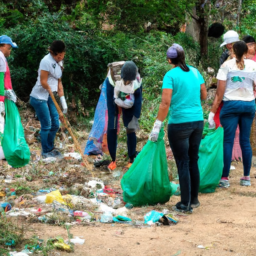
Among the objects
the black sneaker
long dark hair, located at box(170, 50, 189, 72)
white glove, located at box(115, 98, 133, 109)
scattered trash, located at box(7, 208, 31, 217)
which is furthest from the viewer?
white glove, located at box(115, 98, 133, 109)

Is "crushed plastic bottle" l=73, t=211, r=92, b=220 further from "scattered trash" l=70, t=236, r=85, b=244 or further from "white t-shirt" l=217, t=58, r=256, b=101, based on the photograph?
"white t-shirt" l=217, t=58, r=256, b=101

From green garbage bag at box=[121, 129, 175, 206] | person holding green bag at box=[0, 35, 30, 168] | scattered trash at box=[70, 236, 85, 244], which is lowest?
scattered trash at box=[70, 236, 85, 244]

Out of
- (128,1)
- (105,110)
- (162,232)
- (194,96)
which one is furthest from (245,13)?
(162,232)

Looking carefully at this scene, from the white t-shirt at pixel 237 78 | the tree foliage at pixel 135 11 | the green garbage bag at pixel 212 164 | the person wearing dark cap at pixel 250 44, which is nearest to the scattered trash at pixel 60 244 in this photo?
the green garbage bag at pixel 212 164

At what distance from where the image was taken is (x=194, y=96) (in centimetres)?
437

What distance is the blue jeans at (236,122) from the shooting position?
5.30 meters

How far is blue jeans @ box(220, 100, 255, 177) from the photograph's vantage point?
5297 millimetres

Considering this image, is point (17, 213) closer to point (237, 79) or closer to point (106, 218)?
point (106, 218)

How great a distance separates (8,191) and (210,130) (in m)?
2.42

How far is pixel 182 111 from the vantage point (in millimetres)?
4320

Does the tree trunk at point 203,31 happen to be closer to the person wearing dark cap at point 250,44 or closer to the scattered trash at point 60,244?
the person wearing dark cap at point 250,44

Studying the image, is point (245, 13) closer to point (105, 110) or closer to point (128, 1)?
point (128, 1)

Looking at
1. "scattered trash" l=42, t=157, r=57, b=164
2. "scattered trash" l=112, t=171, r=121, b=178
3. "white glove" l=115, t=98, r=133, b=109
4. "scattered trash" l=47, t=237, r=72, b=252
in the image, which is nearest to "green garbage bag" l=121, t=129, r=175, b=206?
"scattered trash" l=47, t=237, r=72, b=252

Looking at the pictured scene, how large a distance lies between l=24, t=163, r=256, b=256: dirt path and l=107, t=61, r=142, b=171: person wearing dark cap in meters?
1.84
